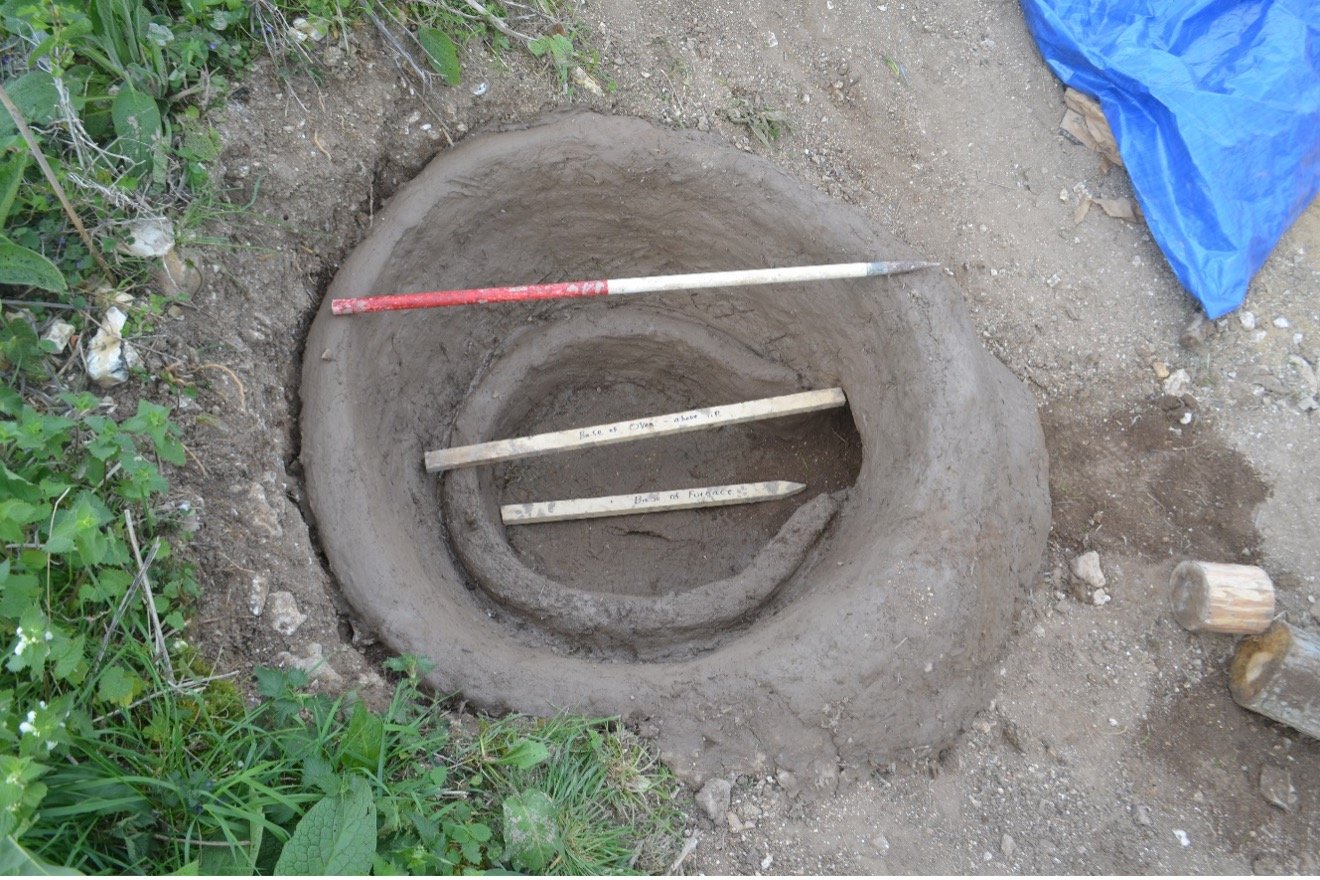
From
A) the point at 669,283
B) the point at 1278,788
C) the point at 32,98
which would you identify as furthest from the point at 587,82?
the point at 1278,788

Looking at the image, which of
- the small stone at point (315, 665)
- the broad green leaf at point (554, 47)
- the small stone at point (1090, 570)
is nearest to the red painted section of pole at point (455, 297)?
the broad green leaf at point (554, 47)

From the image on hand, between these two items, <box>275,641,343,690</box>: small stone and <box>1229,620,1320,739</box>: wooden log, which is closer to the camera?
<box>275,641,343,690</box>: small stone

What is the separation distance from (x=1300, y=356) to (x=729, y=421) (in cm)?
213

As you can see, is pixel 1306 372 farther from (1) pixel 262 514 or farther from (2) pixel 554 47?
(1) pixel 262 514

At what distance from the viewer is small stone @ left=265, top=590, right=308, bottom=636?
2498 mm

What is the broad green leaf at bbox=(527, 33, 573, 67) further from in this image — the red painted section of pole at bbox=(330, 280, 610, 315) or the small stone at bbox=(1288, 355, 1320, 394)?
the small stone at bbox=(1288, 355, 1320, 394)

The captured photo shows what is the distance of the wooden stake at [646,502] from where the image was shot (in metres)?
3.67

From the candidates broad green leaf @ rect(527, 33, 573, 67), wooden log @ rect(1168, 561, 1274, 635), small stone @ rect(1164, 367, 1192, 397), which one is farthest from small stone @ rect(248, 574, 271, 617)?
small stone @ rect(1164, 367, 1192, 397)

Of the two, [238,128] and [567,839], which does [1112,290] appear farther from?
[238,128]

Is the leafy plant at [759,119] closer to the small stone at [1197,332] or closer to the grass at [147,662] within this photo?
the grass at [147,662]

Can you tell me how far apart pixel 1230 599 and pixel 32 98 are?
3.83 meters

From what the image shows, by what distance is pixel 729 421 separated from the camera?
11.8 ft

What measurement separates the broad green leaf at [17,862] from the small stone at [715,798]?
153 cm

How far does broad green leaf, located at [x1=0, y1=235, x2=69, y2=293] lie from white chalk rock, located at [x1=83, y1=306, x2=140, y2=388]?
0.15m
